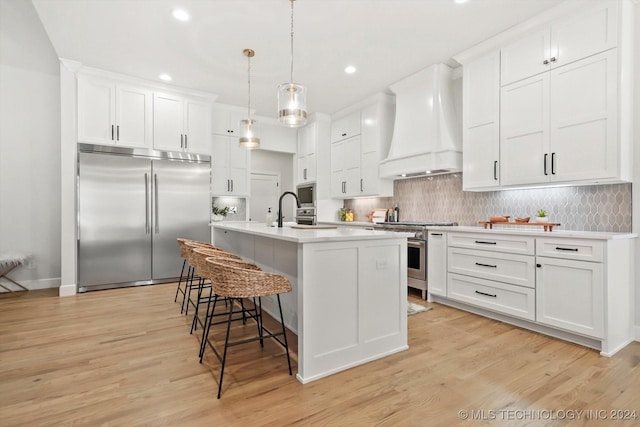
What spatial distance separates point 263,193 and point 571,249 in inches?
237

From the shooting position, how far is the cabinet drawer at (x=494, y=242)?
2840mm

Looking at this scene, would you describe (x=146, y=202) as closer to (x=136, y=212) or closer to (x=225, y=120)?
(x=136, y=212)

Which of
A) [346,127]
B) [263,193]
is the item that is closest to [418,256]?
[346,127]

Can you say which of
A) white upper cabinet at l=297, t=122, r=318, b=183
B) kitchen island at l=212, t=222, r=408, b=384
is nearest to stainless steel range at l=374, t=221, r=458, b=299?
kitchen island at l=212, t=222, r=408, b=384

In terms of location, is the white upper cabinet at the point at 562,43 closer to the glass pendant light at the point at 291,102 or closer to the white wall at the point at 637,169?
the white wall at the point at 637,169

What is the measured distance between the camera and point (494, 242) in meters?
3.11

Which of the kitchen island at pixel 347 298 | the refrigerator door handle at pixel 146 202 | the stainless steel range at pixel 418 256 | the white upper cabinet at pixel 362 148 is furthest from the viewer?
the white upper cabinet at pixel 362 148

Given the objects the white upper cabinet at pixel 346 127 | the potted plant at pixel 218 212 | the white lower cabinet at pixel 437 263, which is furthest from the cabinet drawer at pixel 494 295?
the potted plant at pixel 218 212

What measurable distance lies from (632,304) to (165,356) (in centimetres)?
378

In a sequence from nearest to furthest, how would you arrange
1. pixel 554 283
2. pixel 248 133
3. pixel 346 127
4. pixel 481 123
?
pixel 554 283 < pixel 481 123 < pixel 248 133 < pixel 346 127

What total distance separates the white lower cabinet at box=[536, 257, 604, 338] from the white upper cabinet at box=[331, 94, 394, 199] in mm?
2748

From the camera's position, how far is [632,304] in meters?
2.62

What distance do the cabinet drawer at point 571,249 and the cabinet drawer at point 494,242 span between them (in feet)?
0.28

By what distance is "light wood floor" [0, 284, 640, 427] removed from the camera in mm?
1671
